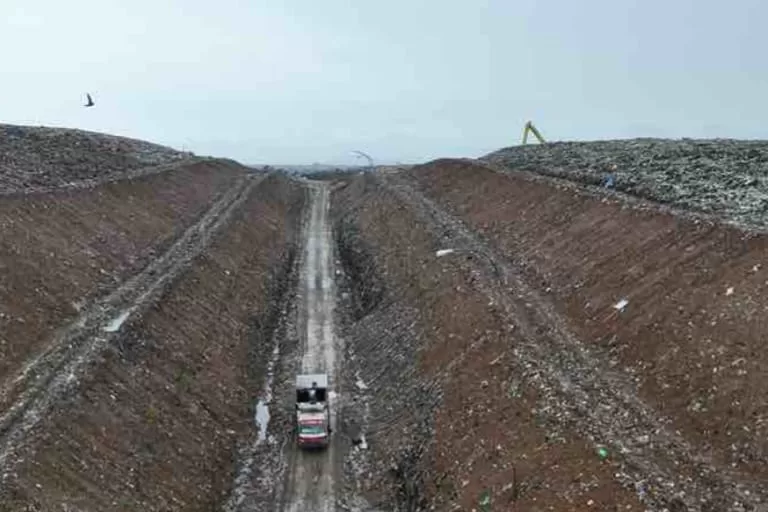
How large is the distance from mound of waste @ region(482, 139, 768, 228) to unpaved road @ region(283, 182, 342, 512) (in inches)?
898

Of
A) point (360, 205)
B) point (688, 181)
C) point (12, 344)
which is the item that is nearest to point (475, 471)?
point (12, 344)

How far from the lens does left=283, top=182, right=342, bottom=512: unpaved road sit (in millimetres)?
32094

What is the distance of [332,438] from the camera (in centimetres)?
3703

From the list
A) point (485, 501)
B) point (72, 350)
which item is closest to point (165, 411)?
point (72, 350)

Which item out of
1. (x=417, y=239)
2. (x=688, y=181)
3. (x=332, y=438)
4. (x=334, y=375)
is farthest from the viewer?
(x=417, y=239)

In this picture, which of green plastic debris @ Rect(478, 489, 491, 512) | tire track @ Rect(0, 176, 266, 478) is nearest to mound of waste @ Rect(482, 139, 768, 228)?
green plastic debris @ Rect(478, 489, 491, 512)

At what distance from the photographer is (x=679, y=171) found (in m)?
57.7

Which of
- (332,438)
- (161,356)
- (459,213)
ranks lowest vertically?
(332,438)

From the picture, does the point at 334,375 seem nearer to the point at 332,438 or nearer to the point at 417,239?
the point at 332,438

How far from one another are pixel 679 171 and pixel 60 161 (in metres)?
56.0

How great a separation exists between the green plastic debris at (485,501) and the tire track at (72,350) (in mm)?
15774

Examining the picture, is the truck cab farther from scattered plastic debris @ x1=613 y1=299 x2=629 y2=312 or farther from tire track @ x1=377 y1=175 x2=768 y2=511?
scattered plastic debris @ x1=613 y1=299 x2=629 y2=312

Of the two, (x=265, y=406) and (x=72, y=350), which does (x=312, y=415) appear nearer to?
(x=265, y=406)

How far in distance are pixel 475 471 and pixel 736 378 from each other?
9.97 meters
